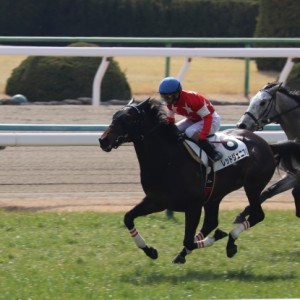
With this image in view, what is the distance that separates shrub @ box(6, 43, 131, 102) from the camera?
14.3 m

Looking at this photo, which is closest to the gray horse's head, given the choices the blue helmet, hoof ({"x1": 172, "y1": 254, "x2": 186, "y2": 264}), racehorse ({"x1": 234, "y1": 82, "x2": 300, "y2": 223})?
racehorse ({"x1": 234, "y1": 82, "x2": 300, "y2": 223})

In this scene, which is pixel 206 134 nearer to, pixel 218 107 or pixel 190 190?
pixel 190 190

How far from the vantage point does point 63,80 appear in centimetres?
1437

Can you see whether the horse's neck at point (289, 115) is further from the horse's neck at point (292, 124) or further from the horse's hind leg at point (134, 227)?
the horse's hind leg at point (134, 227)

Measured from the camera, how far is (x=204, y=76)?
16766 mm

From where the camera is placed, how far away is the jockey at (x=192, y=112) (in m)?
7.46

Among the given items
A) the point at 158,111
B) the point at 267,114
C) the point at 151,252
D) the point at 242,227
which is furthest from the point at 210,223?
the point at 267,114

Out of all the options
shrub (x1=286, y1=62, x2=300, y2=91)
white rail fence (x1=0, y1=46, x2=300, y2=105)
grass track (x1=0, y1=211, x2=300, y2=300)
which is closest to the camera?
grass track (x1=0, y1=211, x2=300, y2=300)

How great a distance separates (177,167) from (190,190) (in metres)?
0.19

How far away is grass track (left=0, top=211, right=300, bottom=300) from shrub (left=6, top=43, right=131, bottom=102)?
5.09m

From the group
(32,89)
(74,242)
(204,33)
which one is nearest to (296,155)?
(74,242)

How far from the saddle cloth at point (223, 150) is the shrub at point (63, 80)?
6.45 metres

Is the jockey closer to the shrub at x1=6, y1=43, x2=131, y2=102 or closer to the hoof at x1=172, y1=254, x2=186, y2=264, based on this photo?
the hoof at x1=172, y1=254, x2=186, y2=264

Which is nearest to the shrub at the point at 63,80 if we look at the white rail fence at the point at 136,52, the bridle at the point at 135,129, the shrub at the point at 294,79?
the shrub at the point at 294,79
